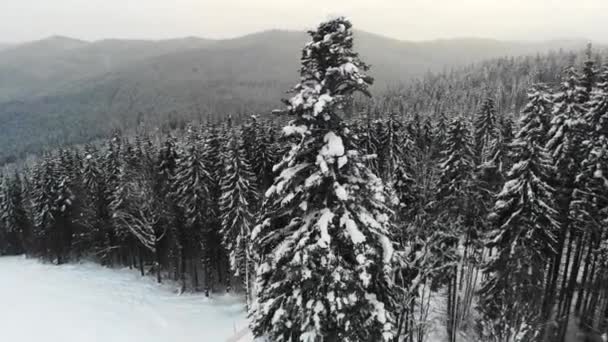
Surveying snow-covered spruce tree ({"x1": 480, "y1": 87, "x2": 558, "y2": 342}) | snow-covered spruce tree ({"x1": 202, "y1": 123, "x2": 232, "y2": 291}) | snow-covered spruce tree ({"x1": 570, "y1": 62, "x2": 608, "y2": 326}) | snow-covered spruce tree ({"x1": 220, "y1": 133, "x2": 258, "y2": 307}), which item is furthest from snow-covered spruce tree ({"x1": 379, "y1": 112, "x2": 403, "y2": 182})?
snow-covered spruce tree ({"x1": 202, "y1": 123, "x2": 232, "y2": 291})

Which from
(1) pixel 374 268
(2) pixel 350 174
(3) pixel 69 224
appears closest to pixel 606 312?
(1) pixel 374 268

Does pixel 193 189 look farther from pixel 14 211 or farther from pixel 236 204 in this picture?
pixel 14 211

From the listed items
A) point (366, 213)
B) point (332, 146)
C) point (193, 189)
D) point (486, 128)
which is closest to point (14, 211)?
point (193, 189)

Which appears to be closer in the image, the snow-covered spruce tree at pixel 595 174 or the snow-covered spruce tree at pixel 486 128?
the snow-covered spruce tree at pixel 595 174

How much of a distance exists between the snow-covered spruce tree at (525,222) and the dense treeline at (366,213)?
10cm

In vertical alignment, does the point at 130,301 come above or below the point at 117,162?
below

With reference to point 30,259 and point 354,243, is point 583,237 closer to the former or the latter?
point 354,243

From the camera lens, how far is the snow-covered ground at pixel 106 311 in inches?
1059

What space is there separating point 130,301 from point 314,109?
102 feet

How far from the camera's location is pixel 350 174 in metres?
10.4

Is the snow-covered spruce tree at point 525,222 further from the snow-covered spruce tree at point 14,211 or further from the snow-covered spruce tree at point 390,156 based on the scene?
the snow-covered spruce tree at point 14,211

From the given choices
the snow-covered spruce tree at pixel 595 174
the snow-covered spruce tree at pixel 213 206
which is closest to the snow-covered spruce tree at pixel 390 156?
the snow-covered spruce tree at pixel 595 174

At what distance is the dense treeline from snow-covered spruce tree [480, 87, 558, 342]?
10 cm

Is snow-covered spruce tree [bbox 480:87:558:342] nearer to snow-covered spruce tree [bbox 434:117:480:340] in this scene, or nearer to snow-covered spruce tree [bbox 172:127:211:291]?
snow-covered spruce tree [bbox 434:117:480:340]
